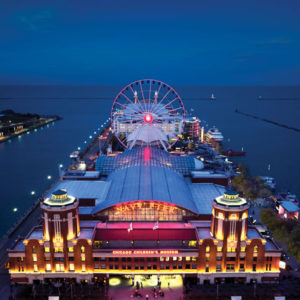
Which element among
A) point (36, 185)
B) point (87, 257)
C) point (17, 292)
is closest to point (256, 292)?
point (87, 257)

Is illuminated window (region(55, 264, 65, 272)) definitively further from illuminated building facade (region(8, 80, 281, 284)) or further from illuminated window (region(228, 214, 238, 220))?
A: illuminated window (region(228, 214, 238, 220))

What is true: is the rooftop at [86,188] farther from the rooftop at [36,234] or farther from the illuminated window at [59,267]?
the illuminated window at [59,267]

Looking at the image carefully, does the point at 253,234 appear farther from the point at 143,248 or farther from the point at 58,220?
the point at 58,220

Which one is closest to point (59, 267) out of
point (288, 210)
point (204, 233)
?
point (204, 233)

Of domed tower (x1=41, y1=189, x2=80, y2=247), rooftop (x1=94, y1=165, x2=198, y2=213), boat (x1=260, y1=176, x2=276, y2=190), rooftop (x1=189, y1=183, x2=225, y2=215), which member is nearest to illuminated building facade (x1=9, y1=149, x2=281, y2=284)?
domed tower (x1=41, y1=189, x2=80, y2=247)

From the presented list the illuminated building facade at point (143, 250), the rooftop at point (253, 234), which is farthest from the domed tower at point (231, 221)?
the rooftop at point (253, 234)

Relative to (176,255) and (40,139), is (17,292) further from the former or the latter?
(40,139)
